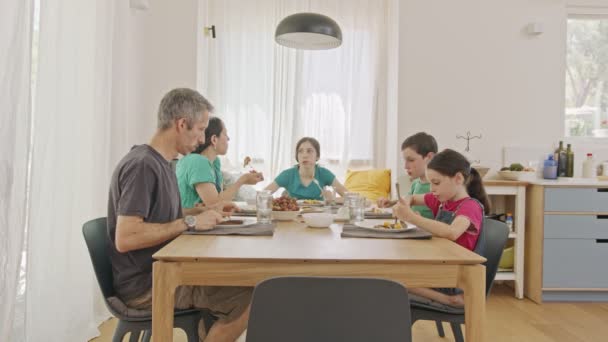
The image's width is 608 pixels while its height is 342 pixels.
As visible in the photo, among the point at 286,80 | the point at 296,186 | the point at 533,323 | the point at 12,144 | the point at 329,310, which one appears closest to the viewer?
the point at 329,310

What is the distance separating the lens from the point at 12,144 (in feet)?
6.12

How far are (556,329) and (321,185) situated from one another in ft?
5.74

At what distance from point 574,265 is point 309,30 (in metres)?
2.52

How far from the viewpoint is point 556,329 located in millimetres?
2973

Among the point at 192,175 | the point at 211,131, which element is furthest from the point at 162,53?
the point at 192,175

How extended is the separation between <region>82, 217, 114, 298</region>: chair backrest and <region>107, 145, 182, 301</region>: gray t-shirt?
0.07 ft

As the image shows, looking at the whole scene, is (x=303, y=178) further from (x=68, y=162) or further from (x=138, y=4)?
(x=138, y=4)

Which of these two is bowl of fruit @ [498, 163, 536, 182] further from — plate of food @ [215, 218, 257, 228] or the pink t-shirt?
plate of food @ [215, 218, 257, 228]

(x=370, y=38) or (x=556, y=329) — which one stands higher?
(x=370, y=38)

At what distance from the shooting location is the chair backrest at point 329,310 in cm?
100

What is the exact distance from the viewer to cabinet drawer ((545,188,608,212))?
3.54m

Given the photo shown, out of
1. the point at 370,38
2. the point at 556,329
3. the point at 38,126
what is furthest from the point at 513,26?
the point at 38,126

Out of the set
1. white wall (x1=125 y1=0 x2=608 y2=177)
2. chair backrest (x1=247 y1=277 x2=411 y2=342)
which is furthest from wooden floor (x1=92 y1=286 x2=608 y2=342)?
chair backrest (x1=247 y1=277 x2=411 y2=342)

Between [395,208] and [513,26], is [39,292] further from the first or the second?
[513,26]
